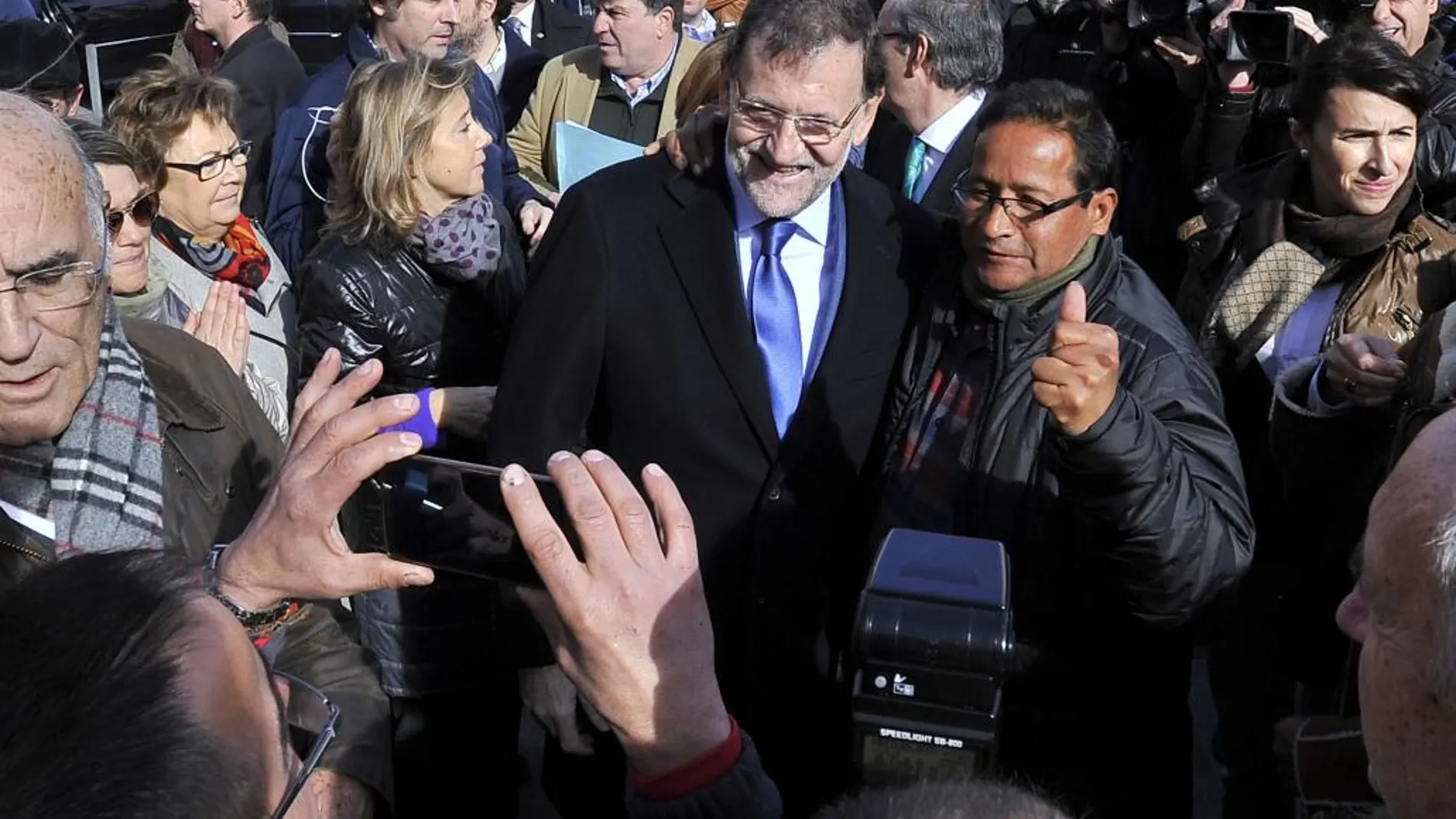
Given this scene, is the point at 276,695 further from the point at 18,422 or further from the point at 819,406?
the point at 819,406

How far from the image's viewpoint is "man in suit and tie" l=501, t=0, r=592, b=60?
22.6ft

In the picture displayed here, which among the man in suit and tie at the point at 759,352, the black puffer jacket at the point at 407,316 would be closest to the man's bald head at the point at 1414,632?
the man in suit and tie at the point at 759,352

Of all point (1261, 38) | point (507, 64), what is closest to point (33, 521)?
point (1261, 38)

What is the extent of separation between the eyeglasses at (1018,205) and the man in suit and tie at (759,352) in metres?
0.30

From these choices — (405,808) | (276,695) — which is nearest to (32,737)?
(276,695)

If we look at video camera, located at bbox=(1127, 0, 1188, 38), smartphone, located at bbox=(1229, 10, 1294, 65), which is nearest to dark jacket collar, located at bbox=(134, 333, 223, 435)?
smartphone, located at bbox=(1229, 10, 1294, 65)

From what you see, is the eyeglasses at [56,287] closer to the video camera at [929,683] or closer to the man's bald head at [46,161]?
the man's bald head at [46,161]

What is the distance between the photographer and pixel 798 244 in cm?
295

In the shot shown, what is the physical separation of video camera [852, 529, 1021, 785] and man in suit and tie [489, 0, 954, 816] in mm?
1315

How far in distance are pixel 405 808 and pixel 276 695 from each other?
6.27 ft

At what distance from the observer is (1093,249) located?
2.61 m

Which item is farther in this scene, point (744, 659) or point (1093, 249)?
point (744, 659)

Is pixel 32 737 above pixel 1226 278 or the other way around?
above

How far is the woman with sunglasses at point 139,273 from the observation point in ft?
9.80
